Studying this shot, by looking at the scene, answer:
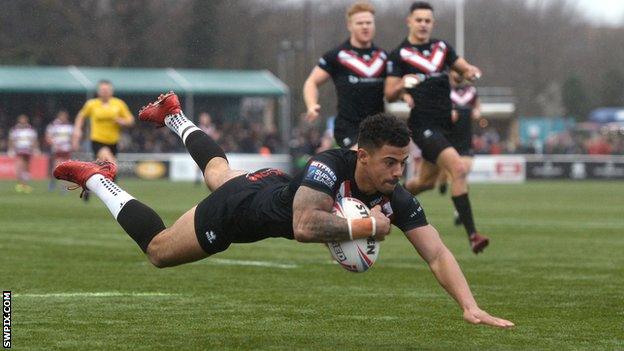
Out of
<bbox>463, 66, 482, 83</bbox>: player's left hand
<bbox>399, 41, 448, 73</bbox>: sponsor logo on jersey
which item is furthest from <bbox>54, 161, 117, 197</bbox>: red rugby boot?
<bbox>399, 41, 448, 73</bbox>: sponsor logo on jersey

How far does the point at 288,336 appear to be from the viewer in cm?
725

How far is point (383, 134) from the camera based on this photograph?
676cm

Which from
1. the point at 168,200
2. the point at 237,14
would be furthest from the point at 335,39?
the point at 168,200

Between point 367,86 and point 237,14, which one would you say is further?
point 237,14

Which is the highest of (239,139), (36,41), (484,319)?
(484,319)

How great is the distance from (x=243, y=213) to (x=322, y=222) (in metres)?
0.88

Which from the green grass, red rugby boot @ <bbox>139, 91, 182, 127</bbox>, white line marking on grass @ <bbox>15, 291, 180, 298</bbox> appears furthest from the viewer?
red rugby boot @ <bbox>139, 91, 182, 127</bbox>

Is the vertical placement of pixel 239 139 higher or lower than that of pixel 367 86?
lower

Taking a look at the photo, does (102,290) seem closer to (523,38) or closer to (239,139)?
(239,139)

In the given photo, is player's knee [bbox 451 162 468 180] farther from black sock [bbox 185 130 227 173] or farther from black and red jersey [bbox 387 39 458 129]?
black sock [bbox 185 130 227 173]

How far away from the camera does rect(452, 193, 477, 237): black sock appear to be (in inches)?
499

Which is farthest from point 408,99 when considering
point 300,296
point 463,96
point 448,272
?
point 463,96

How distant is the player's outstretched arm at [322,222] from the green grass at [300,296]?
0.63 m

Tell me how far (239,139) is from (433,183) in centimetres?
3491
